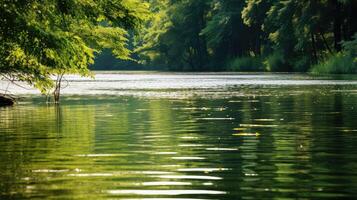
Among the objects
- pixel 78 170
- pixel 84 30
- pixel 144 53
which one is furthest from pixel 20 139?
pixel 144 53

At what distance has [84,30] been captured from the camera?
39.1 meters

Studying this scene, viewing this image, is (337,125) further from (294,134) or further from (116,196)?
(116,196)

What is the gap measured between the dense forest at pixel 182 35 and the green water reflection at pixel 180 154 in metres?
2.16

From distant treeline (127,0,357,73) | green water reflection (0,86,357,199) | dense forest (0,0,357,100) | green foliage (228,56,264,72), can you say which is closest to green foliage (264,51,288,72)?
distant treeline (127,0,357,73)

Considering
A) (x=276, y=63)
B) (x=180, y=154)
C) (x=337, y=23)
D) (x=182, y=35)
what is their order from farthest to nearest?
1. (x=182, y=35)
2. (x=276, y=63)
3. (x=337, y=23)
4. (x=180, y=154)

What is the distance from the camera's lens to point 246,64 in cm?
12756

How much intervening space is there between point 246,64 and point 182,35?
1678 centimetres

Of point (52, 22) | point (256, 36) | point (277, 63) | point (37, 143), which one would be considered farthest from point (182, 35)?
point (37, 143)

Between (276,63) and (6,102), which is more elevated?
(6,102)

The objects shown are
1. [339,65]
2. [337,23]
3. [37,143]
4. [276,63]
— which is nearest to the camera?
[37,143]

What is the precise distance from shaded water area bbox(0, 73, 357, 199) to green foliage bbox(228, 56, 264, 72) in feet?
299

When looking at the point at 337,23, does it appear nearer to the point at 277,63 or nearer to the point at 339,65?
the point at 339,65

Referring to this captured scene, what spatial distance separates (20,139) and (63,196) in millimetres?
9432

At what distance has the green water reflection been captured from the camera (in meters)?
13.1
